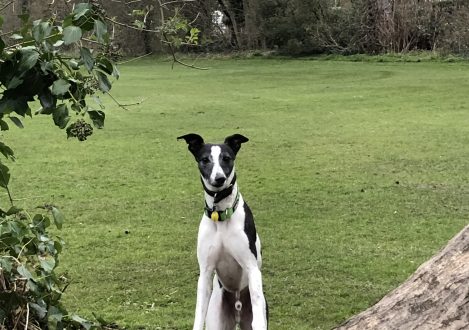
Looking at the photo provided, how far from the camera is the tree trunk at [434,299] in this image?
2.50 metres

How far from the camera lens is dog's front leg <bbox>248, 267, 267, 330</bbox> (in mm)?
3559

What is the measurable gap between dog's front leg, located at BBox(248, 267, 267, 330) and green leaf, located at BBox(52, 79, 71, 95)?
5.00 ft

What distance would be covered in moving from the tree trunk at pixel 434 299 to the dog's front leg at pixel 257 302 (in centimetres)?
79

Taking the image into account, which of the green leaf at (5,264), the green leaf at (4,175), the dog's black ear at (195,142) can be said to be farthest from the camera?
the dog's black ear at (195,142)

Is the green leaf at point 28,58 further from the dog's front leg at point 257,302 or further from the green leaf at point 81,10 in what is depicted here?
the dog's front leg at point 257,302

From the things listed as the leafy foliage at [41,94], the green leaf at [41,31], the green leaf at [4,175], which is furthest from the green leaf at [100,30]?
the green leaf at [4,175]

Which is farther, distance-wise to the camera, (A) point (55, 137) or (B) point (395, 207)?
(A) point (55, 137)

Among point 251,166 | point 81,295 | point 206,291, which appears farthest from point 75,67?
point 251,166

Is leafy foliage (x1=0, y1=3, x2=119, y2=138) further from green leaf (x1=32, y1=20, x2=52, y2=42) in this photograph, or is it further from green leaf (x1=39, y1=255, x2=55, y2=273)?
green leaf (x1=39, y1=255, x2=55, y2=273)

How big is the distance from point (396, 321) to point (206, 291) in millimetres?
1255

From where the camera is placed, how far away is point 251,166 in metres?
8.97

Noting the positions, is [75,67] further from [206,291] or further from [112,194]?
[112,194]

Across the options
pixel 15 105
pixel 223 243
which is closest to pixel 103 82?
pixel 15 105

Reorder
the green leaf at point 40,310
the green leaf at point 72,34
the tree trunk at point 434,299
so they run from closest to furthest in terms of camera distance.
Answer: the green leaf at point 72,34 → the tree trunk at point 434,299 → the green leaf at point 40,310
